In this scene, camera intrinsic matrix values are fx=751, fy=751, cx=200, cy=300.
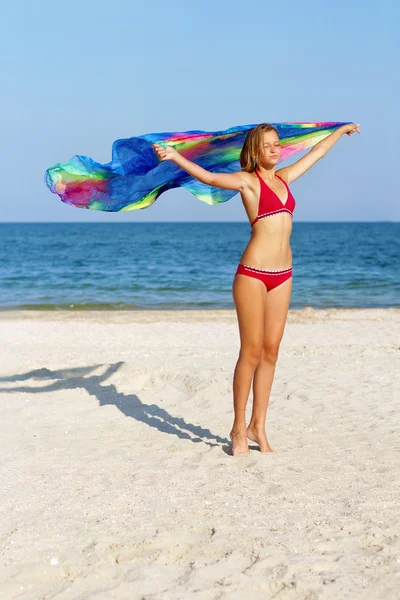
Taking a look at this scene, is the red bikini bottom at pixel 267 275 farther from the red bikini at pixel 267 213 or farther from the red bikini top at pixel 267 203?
the red bikini top at pixel 267 203

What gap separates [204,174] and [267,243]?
64 cm

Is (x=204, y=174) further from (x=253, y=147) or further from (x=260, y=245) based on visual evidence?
(x=260, y=245)

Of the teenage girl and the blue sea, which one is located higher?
the teenage girl

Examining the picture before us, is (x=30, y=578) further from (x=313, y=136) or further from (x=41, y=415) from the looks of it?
(x=313, y=136)

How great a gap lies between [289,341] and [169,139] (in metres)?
5.96

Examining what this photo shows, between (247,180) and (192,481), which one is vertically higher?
(247,180)

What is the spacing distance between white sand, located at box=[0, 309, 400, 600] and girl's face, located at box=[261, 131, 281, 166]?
215cm

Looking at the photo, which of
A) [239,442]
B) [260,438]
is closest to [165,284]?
[260,438]

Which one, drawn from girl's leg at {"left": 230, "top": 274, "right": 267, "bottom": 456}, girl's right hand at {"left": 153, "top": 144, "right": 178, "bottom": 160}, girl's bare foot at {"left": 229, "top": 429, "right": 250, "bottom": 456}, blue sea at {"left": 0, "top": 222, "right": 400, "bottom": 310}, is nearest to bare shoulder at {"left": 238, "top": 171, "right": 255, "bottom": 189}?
girl's right hand at {"left": 153, "top": 144, "right": 178, "bottom": 160}

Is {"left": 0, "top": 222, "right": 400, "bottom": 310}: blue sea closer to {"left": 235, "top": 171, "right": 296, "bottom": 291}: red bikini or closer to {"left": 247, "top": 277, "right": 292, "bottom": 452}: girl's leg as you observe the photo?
{"left": 247, "top": 277, "right": 292, "bottom": 452}: girl's leg

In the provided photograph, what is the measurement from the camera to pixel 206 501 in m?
4.58

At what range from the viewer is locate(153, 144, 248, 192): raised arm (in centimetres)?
499

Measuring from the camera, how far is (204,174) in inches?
197

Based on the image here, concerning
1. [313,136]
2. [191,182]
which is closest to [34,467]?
[191,182]
